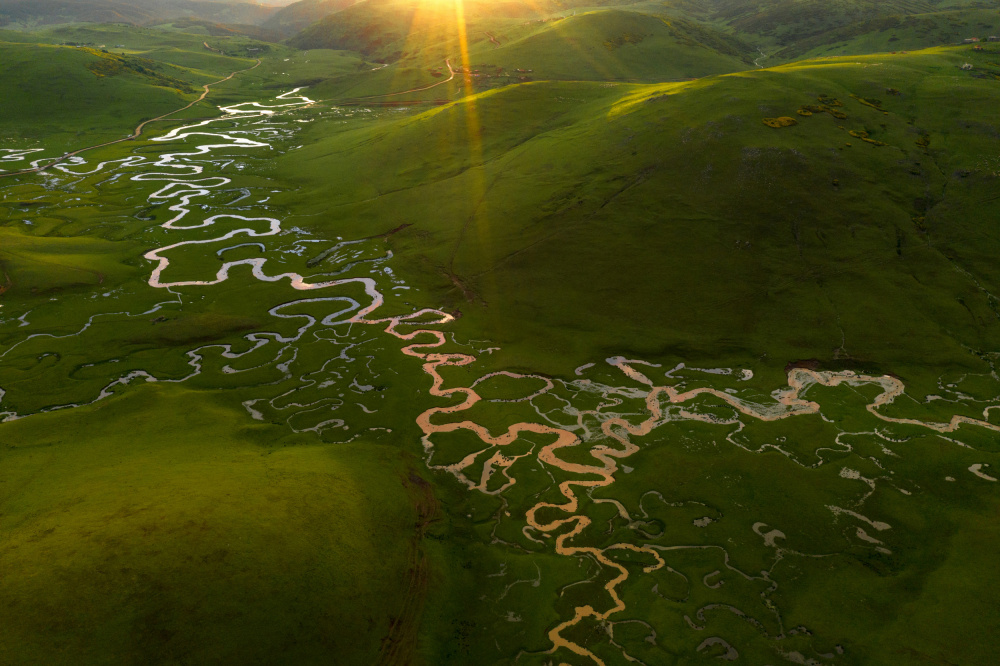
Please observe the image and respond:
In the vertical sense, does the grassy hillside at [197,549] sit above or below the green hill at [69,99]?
below

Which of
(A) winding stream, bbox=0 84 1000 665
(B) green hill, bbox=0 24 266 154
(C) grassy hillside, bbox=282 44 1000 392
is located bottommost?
(A) winding stream, bbox=0 84 1000 665

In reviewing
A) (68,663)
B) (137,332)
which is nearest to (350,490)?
(68,663)

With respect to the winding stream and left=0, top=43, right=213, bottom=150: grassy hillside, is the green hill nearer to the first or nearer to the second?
left=0, top=43, right=213, bottom=150: grassy hillside

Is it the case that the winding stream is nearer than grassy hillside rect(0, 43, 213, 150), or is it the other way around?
the winding stream

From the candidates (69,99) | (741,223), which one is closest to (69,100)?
(69,99)

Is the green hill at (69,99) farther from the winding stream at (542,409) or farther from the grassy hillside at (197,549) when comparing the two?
the grassy hillside at (197,549)

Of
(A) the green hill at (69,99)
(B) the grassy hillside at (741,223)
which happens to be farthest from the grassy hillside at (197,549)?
(A) the green hill at (69,99)

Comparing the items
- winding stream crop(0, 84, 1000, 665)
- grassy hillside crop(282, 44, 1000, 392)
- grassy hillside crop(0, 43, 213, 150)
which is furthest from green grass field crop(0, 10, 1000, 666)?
grassy hillside crop(0, 43, 213, 150)

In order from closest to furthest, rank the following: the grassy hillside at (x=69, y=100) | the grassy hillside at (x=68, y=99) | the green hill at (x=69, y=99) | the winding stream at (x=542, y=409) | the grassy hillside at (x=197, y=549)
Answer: the grassy hillside at (x=197, y=549) → the winding stream at (x=542, y=409) → the grassy hillside at (x=69, y=100) → the green hill at (x=69, y=99) → the grassy hillside at (x=68, y=99)

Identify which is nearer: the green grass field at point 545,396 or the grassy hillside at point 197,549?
the grassy hillside at point 197,549
